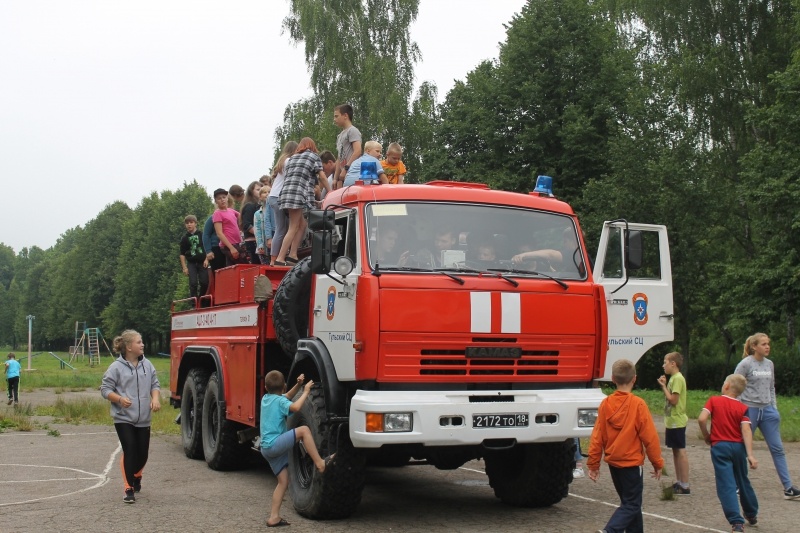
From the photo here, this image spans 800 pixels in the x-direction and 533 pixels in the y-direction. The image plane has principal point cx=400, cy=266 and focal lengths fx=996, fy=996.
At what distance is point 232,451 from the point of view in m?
11.6

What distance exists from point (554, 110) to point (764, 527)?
24962 millimetres

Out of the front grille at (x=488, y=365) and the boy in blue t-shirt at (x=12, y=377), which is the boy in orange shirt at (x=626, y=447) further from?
the boy in blue t-shirt at (x=12, y=377)

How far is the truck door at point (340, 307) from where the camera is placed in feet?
26.8

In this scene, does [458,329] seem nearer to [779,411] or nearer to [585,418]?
[585,418]

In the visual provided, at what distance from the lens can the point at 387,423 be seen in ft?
25.3

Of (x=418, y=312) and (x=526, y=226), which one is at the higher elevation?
(x=526, y=226)

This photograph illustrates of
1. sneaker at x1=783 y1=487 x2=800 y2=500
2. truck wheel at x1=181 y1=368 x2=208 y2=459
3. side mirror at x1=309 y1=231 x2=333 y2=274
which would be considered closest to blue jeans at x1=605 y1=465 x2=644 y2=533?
side mirror at x1=309 y1=231 x2=333 y2=274

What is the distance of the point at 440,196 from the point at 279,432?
2.47 m

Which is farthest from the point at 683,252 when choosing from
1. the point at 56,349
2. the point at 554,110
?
the point at 56,349

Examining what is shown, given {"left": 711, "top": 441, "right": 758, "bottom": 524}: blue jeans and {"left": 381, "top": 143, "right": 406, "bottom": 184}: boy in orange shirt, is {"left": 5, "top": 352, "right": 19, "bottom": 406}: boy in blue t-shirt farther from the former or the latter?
{"left": 711, "top": 441, "right": 758, "bottom": 524}: blue jeans

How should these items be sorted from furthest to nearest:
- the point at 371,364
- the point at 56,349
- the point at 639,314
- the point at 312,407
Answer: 1. the point at 56,349
2. the point at 639,314
3. the point at 312,407
4. the point at 371,364

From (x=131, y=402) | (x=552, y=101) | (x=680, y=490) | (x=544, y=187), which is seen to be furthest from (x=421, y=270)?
(x=552, y=101)

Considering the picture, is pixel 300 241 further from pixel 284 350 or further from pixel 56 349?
pixel 56 349

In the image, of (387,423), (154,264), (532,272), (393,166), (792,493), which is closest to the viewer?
(387,423)
